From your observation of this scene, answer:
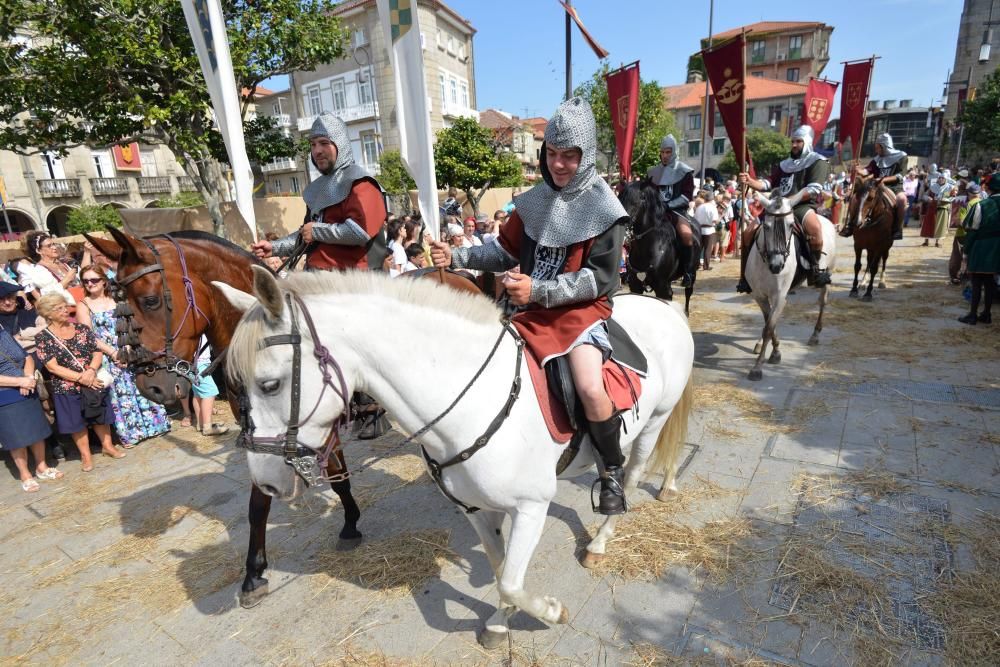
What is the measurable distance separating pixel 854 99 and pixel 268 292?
11302mm

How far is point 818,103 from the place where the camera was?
9.23m

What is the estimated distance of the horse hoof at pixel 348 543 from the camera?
3.46 metres

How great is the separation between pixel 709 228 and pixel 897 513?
10.5 metres

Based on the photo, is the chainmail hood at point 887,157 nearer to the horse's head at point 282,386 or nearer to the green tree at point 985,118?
the horse's head at point 282,386

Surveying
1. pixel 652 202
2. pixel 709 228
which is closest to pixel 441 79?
pixel 709 228

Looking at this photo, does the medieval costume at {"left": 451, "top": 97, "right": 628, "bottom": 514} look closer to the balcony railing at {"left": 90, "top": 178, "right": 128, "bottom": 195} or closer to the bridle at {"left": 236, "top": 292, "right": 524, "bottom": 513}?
the bridle at {"left": 236, "top": 292, "right": 524, "bottom": 513}

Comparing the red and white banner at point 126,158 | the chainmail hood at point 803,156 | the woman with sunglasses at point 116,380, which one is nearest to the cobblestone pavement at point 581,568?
the woman with sunglasses at point 116,380

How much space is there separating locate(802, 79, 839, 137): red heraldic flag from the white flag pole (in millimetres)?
9785

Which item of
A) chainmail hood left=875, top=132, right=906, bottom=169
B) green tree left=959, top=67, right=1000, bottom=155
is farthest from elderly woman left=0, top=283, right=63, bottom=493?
green tree left=959, top=67, right=1000, bottom=155

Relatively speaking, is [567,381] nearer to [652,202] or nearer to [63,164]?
[652,202]

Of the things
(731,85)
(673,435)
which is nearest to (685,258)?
(731,85)

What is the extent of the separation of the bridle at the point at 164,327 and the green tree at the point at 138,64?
8.53 metres

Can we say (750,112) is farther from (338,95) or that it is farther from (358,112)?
(338,95)

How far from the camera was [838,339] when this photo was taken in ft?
23.0
